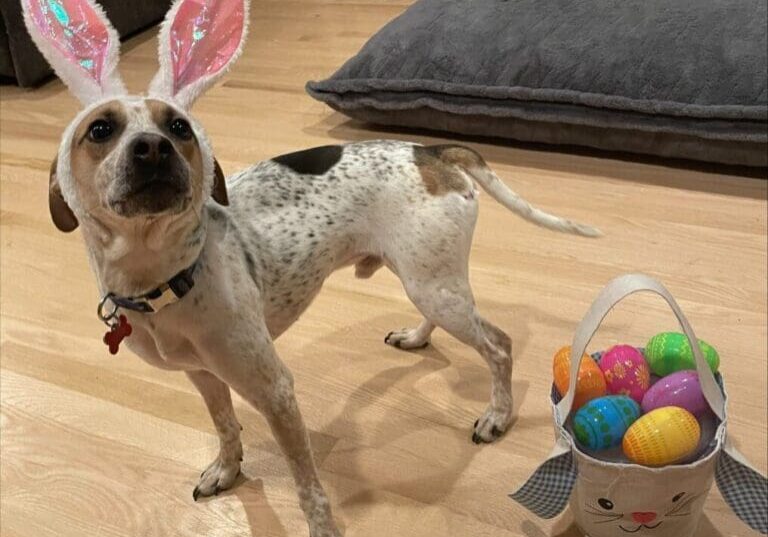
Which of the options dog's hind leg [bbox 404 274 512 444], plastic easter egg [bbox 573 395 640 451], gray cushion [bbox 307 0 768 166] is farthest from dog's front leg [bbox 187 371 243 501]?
gray cushion [bbox 307 0 768 166]

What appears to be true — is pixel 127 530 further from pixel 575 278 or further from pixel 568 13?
pixel 568 13

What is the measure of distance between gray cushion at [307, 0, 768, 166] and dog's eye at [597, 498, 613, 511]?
4.68 ft

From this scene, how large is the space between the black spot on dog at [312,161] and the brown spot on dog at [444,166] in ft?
0.51

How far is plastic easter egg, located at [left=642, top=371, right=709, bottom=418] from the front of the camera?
50.0 inches

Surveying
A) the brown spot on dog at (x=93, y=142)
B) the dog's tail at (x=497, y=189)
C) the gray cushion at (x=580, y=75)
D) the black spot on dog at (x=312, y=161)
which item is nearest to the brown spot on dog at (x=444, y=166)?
the dog's tail at (x=497, y=189)

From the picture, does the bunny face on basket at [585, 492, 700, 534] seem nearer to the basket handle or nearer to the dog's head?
the basket handle

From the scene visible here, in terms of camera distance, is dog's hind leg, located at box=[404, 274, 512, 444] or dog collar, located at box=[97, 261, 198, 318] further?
dog's hind leg, located at box=[404, 274, 512, 444]

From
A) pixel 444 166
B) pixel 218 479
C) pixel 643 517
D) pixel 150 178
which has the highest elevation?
pixel 150 178

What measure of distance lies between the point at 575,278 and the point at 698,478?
2.93 feet

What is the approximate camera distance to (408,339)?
1902mm

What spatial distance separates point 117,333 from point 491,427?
0.77 metres

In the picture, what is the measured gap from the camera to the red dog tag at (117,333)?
1.23m

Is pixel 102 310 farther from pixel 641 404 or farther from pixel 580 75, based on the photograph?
pixel 580 75

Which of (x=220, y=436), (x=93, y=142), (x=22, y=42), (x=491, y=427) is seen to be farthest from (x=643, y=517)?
(x=22, y=42)
